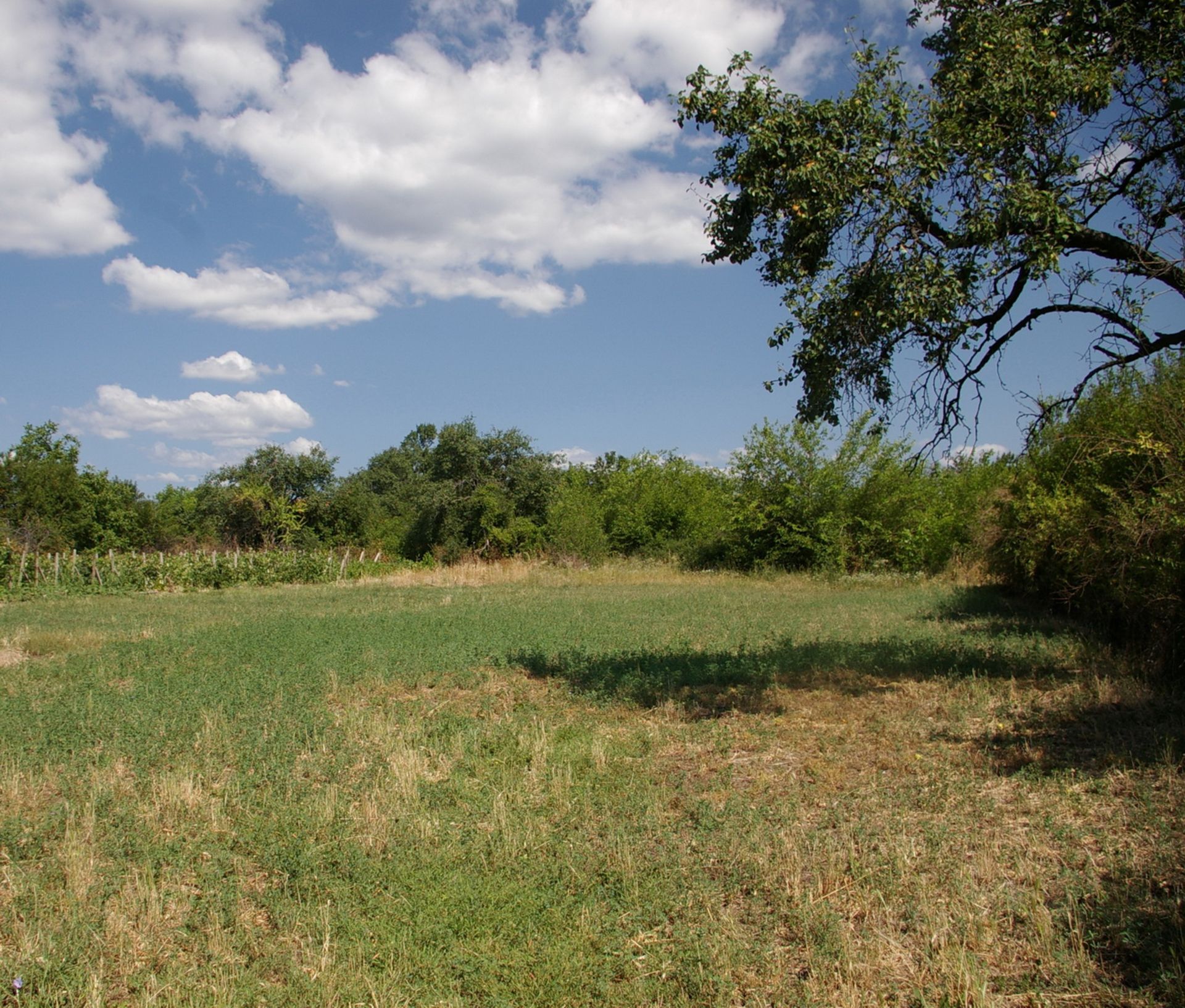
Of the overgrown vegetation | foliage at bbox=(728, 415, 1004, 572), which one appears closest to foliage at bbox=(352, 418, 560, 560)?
the overgrown vegetation

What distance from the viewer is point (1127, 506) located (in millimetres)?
9359

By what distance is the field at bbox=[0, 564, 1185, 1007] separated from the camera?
4367 millimetres

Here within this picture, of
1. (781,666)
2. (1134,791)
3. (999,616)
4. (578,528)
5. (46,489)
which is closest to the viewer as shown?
(1134,791)

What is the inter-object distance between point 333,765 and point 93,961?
10.8 feet

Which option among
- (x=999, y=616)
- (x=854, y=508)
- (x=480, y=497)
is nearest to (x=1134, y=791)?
(x=999, y=616)

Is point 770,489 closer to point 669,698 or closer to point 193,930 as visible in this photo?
point 669,698

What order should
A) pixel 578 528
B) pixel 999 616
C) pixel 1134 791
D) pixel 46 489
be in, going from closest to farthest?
pixel 1134 791 < pixel 999 616 < pixel 578 528 < pixel 46 489

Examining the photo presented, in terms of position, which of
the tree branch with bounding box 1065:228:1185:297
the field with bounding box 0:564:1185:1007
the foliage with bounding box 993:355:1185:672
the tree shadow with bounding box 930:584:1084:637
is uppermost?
the tree branch with bounding box 1065:228:1185:297

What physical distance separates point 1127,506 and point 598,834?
7406mm

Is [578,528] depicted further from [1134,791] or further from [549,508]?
[1134,791]

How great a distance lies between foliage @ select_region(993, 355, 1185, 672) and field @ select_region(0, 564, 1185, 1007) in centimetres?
103

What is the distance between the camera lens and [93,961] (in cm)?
458

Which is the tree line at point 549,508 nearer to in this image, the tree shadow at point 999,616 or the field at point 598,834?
the tree shadow at point 999,616

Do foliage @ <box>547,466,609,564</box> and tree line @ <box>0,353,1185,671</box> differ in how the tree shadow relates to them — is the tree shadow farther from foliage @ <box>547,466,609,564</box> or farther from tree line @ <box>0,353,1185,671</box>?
foliage @ <box>547,466,609,564</box>
